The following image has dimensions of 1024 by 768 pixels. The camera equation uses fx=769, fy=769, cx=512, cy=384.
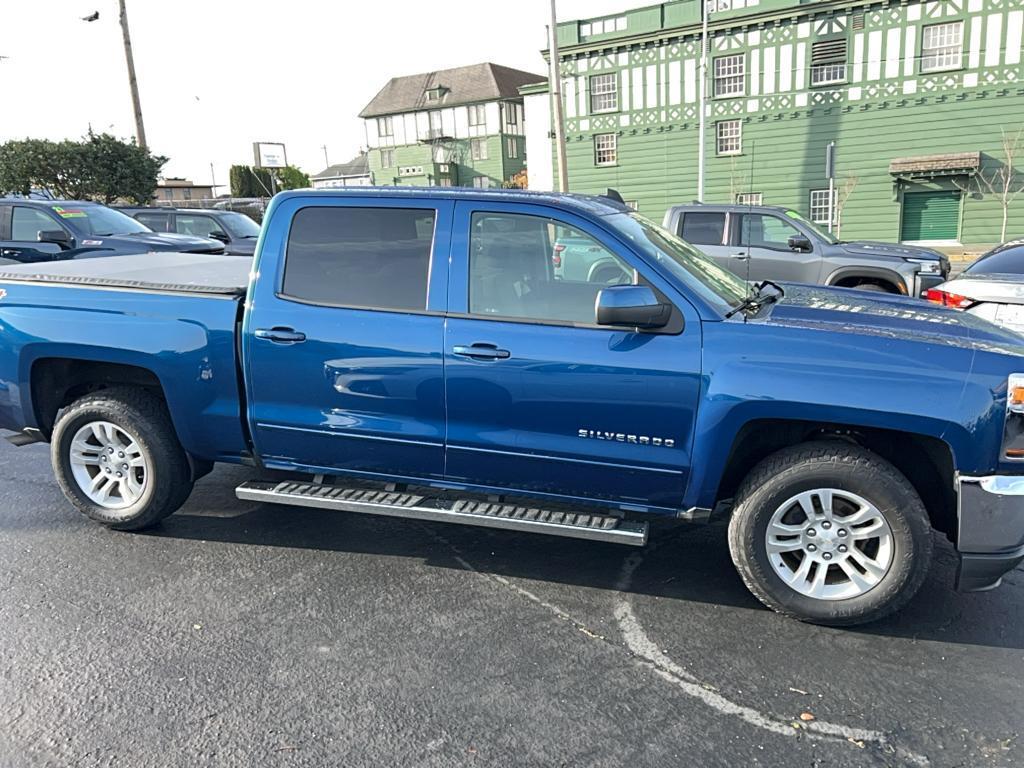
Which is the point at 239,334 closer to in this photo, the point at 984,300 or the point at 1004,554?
the point at 1004,554

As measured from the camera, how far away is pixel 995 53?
2478cm

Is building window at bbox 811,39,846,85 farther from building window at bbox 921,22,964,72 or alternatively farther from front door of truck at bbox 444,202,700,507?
front door of truck at bbox 444,202,700,507

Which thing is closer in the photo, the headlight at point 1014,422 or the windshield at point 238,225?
the headlight at point 1014,422

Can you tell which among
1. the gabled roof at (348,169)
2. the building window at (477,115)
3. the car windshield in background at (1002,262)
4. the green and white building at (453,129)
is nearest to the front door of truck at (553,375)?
the car windshield in background at (1002,262)

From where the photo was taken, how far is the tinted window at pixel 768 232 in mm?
10500

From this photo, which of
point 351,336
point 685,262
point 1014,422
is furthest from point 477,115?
point 1014,422

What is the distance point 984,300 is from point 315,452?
5090 mm

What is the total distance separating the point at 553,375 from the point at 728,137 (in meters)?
29.3

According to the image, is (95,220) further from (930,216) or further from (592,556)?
(930,216)

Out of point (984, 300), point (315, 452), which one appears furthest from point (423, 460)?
point (984, 300)

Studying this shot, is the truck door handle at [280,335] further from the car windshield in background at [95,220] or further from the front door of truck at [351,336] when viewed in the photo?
the car windshield in background at [95,220]

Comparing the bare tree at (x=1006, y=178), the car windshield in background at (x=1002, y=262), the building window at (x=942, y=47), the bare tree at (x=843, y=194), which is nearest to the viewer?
the car windshield in background at (x=1002, y=262)

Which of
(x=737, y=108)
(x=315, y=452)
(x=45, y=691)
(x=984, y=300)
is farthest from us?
(x=737, y=108)

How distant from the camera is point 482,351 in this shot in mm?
3643
